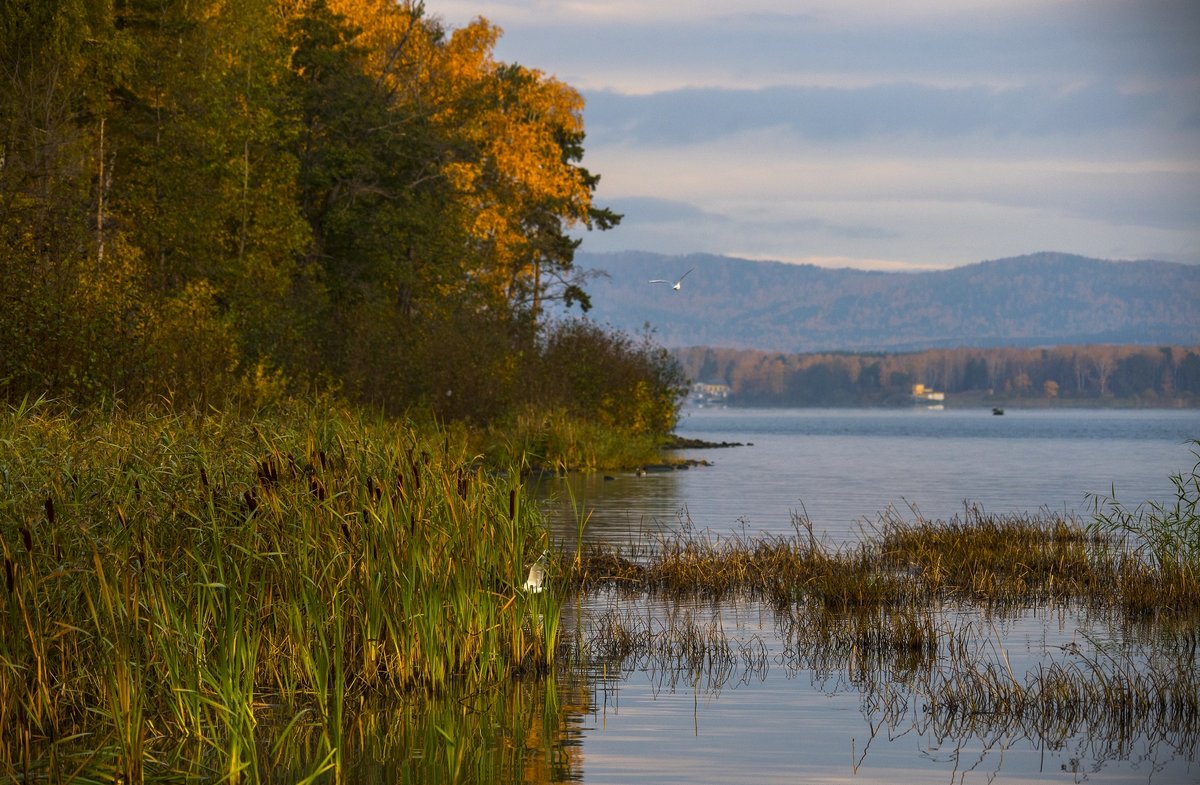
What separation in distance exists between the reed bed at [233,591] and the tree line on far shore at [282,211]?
31.7 feet

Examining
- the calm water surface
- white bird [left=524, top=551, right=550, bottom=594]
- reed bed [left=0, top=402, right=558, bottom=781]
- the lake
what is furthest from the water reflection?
the calm water surface

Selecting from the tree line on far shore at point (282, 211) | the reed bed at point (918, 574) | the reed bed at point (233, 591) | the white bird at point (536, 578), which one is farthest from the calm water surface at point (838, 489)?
the tree line on far shore at point (282, 211)

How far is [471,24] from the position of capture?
50875mm

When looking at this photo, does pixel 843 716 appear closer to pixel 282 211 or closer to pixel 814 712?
pixel 814 712

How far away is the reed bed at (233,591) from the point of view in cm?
831

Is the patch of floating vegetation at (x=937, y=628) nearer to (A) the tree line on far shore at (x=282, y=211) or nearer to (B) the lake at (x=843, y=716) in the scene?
(B) the lake at (x=843, y=716)

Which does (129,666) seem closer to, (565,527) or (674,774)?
(674,774)

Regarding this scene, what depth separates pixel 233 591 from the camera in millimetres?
8828

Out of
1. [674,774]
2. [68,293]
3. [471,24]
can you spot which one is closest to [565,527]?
[68,293]

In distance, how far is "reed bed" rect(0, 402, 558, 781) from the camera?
8.31m

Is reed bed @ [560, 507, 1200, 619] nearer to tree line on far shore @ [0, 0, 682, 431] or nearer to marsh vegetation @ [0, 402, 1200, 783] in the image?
marsh vegetation @ [0, 402, 1200, 783]

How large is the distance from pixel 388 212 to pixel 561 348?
11956mm

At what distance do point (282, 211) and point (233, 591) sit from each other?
29.3 metres

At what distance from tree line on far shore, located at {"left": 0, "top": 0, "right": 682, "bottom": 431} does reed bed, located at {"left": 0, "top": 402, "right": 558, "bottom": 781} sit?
967 centimetres
